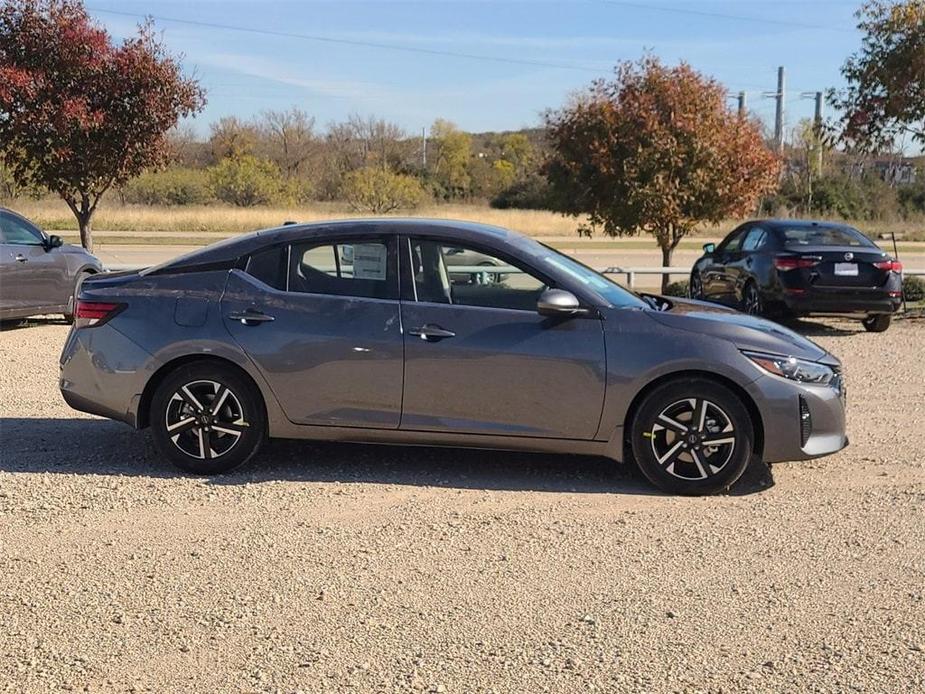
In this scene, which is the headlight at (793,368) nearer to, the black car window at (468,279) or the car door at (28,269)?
the black car window at (468,279)

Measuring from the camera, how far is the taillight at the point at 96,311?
619 cm

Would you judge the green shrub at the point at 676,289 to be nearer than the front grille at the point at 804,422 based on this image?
No

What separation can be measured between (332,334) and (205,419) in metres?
0.94

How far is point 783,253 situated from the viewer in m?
12.4

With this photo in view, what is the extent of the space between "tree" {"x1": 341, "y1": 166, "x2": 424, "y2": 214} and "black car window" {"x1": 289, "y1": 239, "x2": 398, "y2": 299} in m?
42.7

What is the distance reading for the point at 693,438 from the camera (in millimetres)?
5695

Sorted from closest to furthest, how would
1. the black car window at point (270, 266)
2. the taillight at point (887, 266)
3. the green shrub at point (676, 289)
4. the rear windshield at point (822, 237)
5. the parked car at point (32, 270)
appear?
the black car window at point (270, 266)
the parked car at point (32, 270)
the taillight at point (887, 266)
the rear windshield at point (822, 237)
the green shrub at point (676, 289)

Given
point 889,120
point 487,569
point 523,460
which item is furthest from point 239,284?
point 889,120

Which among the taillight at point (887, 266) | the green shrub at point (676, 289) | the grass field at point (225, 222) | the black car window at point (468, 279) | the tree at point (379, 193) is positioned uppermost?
the tree at point (379, 193)

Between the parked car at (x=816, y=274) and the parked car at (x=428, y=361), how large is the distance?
6.48m

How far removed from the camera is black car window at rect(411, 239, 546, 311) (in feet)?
19.5

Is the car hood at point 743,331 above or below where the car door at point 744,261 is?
below

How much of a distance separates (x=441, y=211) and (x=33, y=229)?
42712mm

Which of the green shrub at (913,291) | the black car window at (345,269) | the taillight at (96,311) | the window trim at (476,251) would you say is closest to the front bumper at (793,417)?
the window trim at (476,251)
